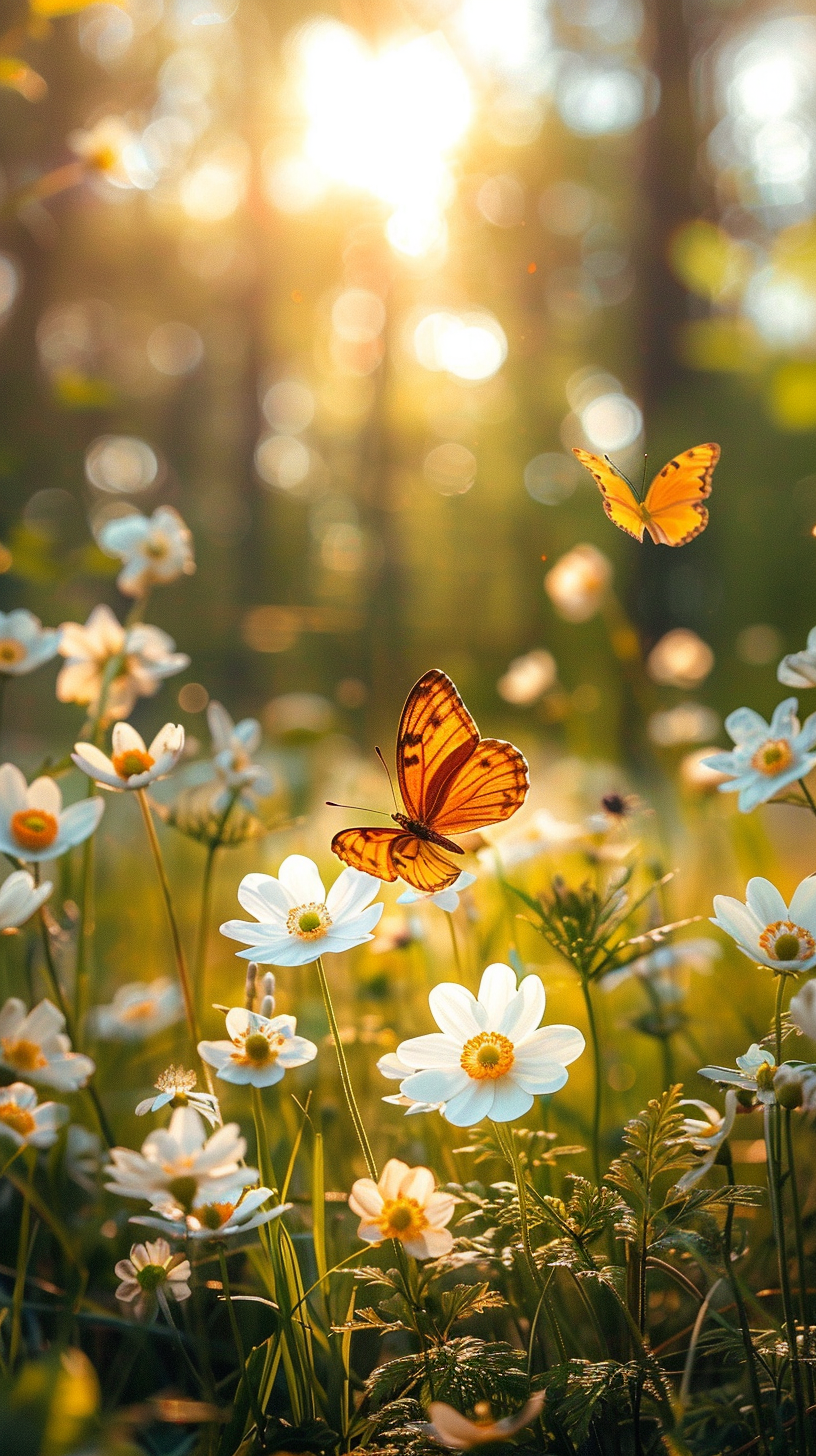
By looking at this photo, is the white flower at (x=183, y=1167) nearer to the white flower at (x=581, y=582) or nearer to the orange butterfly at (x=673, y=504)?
the orange butterfly at (x=673, y=504)

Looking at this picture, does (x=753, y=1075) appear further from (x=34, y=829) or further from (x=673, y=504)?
(x=34, y=829)

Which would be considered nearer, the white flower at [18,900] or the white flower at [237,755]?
the white flower at [18,900]

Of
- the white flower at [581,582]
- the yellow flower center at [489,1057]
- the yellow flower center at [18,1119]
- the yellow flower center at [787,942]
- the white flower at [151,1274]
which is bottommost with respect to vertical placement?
the white flower at [151,1274]

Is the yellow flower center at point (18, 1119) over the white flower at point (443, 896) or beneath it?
beneath

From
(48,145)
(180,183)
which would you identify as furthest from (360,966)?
(180,183)

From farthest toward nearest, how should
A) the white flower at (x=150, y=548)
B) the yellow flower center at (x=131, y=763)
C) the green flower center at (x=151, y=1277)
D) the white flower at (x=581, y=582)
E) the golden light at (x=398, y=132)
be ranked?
the white flower at (x=581, y=582) < the golden light at (x=398, y=132) < the white flower at (x=150, y=548) < the yellow flower center at (x=131, y=763) < the green flower center at (x=151, y=1277)

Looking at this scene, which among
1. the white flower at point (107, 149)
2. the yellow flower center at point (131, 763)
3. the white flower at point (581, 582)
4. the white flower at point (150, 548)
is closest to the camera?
the yellow flower center at point (131, 763)

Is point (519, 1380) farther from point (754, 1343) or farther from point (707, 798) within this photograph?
point (707, 798)

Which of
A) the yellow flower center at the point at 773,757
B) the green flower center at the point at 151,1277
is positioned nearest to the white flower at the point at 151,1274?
the green flower center at the point at 151,1277
